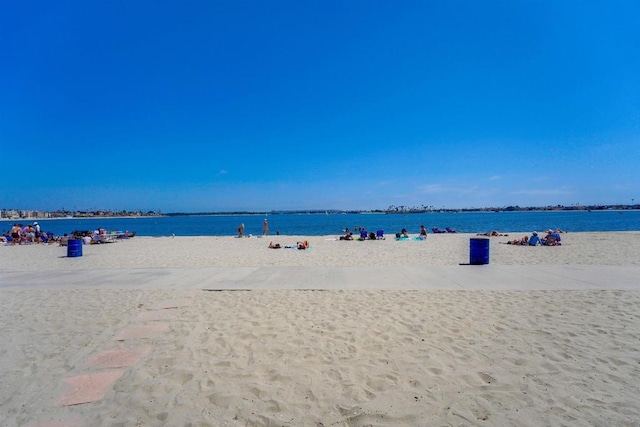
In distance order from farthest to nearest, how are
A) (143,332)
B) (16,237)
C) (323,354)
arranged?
(16,237)
(143,332)
(323,354)

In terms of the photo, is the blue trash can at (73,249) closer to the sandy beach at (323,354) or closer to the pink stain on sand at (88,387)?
the sandy beach at (323,354)

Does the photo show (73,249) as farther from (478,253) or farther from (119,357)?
(478,253)

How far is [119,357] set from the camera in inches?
178

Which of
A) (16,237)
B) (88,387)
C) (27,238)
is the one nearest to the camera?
(88,387)

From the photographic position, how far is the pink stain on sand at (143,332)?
17.1ft

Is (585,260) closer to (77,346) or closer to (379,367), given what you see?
(379,367)

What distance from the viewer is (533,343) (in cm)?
479

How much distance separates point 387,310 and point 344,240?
1810 centimetres

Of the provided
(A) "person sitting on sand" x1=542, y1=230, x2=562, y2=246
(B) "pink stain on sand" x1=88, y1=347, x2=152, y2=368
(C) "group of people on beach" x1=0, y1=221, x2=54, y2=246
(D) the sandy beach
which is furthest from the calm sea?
(B) "pink stain on sand" x1=88, y1=347, x2=152, y2=368

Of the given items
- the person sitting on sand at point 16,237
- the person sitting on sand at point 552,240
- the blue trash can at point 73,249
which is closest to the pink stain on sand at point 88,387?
the blue trash can at point 73,249

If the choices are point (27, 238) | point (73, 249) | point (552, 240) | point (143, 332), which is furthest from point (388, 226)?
point (143, 332)

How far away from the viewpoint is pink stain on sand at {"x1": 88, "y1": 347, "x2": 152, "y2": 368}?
431cm

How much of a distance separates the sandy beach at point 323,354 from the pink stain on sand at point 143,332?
0.10 ft

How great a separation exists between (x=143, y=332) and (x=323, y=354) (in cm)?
298
